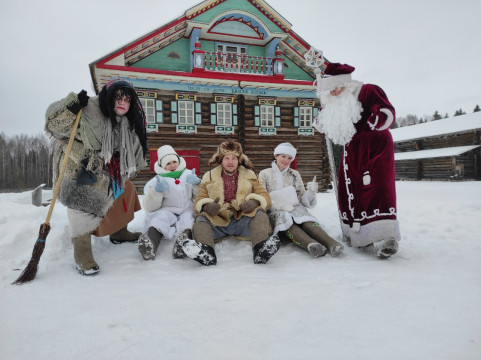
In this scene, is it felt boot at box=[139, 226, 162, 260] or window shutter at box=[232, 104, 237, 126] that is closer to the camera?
felt boot at box=[139, 226, 162, 260]

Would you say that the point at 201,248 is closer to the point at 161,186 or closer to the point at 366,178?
the point at 161,186

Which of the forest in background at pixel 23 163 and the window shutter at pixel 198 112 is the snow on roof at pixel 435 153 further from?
the forest in background at pixel 23 163

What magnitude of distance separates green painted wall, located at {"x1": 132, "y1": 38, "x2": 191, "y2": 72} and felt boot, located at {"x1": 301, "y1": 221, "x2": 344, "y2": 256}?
7.81 metres

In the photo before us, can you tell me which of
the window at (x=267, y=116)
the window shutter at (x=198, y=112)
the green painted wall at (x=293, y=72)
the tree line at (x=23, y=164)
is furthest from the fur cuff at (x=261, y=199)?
the tree line at (x=23, y=164)

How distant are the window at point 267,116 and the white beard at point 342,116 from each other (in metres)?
6.92

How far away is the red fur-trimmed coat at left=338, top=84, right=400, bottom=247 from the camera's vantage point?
2.64 m

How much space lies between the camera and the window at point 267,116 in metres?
9.96

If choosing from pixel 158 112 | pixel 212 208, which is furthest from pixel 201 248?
pixel 158 112

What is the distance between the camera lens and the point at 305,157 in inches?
413

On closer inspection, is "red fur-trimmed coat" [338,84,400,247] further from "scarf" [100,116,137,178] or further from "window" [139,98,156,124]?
"window" [139,98,156,124]

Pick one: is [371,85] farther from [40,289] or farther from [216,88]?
[216,88]

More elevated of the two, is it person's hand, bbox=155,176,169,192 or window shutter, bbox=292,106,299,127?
window shutter, bbox=292,106,299,127

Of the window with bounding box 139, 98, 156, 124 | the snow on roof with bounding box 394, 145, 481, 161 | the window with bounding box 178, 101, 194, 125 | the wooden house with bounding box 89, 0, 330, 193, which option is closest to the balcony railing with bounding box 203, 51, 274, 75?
the wooden house with bounding box 89, 0, 330, 193

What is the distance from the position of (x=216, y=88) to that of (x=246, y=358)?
9110 millimetres
